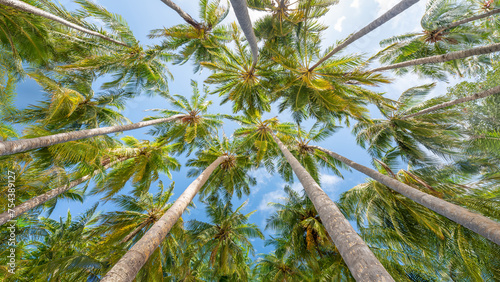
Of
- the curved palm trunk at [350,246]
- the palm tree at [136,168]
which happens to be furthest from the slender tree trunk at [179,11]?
the palm tree at [136,168]

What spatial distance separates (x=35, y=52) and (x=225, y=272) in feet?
40.7

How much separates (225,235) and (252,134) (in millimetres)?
5892

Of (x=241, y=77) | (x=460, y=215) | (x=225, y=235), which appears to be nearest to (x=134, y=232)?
(x=225, y=235)

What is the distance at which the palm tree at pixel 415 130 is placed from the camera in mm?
6469

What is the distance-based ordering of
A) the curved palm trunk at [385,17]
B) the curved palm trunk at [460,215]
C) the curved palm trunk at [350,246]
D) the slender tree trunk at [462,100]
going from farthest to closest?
the slender tree trunk at [462,100] < the curved palm trunk at [385,17] < the curved palm trunk at [460,215] < the curved palm trunk at [350,246]

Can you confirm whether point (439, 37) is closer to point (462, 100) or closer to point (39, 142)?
point (462, 100)

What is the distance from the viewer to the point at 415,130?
711cm

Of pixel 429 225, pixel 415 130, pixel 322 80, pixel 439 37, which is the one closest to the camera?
pixel 429 225

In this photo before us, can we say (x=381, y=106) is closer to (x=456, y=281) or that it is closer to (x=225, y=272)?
(x=456, y=281)

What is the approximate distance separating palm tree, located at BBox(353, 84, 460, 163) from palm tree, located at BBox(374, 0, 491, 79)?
174 cm

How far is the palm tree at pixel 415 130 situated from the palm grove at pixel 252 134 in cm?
6

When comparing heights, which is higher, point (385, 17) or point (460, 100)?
point (385, 17)

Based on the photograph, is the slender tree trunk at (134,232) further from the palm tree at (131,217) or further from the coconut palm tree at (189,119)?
the coconut palm tree at (189,119)

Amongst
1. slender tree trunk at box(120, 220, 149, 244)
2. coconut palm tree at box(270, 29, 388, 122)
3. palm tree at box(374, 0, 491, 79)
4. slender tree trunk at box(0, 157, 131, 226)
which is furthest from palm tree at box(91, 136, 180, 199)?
palm tree at box(374, 0, 491, 79)
